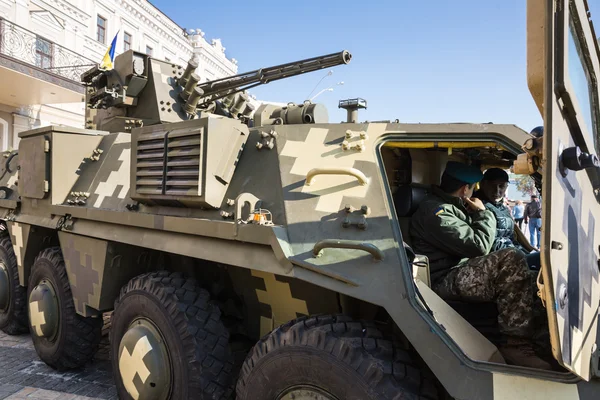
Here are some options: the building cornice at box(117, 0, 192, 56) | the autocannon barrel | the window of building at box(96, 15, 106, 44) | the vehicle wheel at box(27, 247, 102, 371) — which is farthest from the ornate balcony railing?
the vehicle wheel at box(27, 247, 102, 371)

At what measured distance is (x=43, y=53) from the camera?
16.0 metres

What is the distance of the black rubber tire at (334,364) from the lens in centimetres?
197

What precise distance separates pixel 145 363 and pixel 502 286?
198cm

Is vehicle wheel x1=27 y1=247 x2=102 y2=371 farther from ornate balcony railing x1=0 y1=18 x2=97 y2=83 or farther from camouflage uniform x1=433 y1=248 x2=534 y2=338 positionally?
ornate balcony railing x1=0 y1=18 x2=97 y2=83

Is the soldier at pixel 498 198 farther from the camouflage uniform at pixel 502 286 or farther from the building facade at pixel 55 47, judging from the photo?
the building facade at pixel 55 47

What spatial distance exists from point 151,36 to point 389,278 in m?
24.7

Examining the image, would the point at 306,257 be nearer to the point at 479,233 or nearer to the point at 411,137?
the point at 411,137

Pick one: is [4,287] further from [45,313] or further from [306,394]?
[306,394]

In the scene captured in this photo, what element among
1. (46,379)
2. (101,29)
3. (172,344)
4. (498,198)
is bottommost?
(46,379)

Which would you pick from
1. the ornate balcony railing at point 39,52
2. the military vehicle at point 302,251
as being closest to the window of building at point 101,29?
the ornate balcony railing at point 39,52

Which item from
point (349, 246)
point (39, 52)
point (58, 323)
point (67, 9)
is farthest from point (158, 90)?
point (67, 9)

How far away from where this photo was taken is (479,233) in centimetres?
274

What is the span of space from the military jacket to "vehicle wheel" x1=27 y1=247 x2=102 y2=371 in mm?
2760

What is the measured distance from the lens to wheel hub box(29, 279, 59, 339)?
13.4ft
